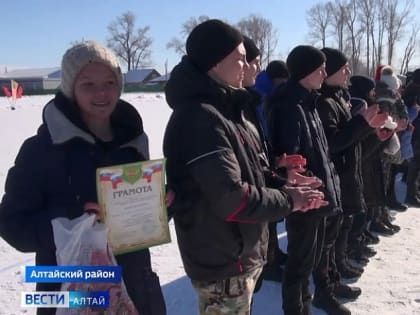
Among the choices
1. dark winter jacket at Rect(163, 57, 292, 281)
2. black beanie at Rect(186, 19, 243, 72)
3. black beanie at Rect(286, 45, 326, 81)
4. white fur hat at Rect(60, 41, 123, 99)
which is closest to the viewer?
white fur hat at Rect(60, 41, 123, 99)

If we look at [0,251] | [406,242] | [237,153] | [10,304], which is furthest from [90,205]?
[406,242]

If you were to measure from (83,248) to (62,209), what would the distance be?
177mm

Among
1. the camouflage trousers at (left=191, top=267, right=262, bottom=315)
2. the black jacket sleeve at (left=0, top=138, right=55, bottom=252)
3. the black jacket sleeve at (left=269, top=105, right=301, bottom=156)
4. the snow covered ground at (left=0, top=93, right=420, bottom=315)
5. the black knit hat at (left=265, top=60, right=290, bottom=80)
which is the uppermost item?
the black knit hat at (left=265, top=60, right=290, bottom=80)

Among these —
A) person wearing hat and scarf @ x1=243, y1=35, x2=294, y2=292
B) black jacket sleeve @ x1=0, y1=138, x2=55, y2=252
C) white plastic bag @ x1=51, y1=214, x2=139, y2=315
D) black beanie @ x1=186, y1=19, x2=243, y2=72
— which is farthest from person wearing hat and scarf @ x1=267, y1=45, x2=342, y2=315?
black jacket sleeve @ x1=0, y1=138, x2=55, y2=252

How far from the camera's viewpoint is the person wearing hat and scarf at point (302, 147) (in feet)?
9.50

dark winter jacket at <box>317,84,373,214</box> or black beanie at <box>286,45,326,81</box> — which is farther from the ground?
black beanie at <box>286,45,326,81</box>

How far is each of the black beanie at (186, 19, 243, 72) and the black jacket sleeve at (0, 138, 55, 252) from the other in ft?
2.80

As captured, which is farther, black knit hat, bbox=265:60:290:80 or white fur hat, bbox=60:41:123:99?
black knit hat, bbox=265:60:290:80

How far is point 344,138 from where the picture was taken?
10.6 ft

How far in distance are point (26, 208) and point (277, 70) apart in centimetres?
376

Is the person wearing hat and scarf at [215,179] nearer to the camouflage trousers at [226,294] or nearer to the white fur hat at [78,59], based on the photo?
the camouflage trousers at [226,294]

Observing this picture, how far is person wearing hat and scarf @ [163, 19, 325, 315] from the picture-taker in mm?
1945

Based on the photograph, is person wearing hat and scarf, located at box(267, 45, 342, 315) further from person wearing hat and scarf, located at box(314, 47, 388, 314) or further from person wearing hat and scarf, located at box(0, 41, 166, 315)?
person wearing hat and scarf, located at box(0, 41, 166, 315)

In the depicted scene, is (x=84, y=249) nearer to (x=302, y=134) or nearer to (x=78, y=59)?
(x=78, y=59)
